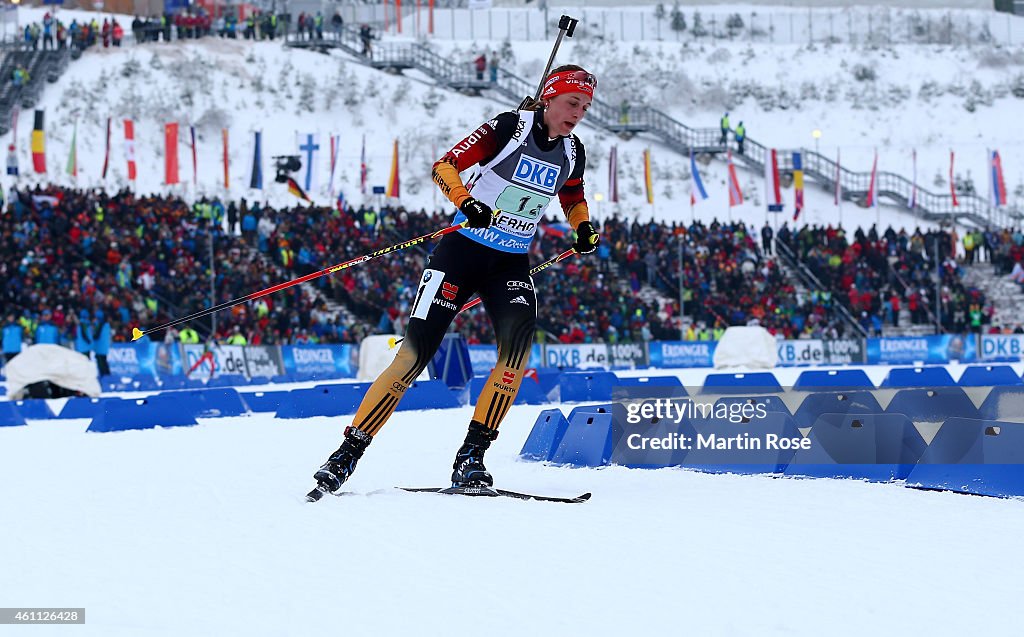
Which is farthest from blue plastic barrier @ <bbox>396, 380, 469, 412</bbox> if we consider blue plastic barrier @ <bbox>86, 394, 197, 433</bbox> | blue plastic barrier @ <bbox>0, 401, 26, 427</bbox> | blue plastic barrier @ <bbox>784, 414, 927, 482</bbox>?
blue plastic barrier @ <bbox>784, 414, 927, 482</bbox>

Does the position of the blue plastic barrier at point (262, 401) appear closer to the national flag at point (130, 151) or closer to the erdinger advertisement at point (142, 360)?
the erdinger advertisement at point (142, 360)

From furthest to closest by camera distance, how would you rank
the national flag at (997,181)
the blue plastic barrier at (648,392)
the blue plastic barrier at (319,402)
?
the national flag at (997,181) → the blue plastic barrier at (319,402) → the blue plastic barrier at (648,392)

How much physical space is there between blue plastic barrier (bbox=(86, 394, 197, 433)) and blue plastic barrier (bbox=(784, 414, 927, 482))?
7546mm

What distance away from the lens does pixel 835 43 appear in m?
72.8

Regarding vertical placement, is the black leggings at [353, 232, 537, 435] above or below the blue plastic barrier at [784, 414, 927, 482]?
above

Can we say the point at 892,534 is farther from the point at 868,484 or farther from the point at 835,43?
the point at 835,43

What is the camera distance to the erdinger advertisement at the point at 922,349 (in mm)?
32062

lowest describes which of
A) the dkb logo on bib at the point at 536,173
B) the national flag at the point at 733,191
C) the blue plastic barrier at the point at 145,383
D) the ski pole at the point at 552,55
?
the blue plastic barrier at the point at 145,383

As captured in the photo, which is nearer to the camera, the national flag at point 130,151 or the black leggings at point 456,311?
the black leggings at point 456,311

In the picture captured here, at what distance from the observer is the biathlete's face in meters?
7.16

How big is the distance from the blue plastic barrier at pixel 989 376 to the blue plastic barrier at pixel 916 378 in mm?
342

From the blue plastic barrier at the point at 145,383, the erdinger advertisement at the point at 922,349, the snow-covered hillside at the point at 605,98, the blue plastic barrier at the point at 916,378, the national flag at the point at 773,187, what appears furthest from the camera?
the snow-covered hillside at the point at 605,98

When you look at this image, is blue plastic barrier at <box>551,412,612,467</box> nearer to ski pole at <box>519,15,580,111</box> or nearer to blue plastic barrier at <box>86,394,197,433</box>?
ski pole at <box>519,15,580,111</box>

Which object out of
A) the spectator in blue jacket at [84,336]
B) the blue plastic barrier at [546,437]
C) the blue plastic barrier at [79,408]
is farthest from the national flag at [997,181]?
the blue plastic barrier at [546,437]
